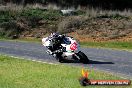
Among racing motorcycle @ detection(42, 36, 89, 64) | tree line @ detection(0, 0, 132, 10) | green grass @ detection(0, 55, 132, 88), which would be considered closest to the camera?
green grass @ detection(0, 55, 132, 88)

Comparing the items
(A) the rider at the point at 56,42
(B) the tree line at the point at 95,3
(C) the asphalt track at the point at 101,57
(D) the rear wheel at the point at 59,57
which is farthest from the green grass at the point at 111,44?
(B) the tree line at the point at 95,3

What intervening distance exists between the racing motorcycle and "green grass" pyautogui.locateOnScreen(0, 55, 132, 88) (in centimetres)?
163

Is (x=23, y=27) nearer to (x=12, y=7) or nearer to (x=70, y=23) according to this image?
(x=70, y=23)

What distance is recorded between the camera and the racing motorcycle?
20.7 m

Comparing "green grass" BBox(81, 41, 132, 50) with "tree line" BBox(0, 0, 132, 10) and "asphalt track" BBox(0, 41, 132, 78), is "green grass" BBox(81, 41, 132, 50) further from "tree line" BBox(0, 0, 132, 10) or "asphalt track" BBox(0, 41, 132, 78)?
"tree line" BBox(0, 0, 132, 10)

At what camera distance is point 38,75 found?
52.7 feet

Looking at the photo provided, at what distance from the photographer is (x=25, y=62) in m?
20.1

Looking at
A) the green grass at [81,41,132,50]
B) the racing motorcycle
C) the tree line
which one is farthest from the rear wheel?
the tree line

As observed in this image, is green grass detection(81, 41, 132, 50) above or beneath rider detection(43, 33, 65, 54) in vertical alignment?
beneath

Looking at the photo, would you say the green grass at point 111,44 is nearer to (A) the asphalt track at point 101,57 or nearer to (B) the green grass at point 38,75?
(A) the asphalt track at point 101,57

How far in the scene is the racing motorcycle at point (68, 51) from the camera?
816 inches

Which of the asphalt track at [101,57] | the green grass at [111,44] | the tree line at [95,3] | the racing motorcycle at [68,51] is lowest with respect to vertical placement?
the tree line at [95,3]

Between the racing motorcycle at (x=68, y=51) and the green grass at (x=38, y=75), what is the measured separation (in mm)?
1630

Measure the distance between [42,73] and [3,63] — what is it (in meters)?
3.44
